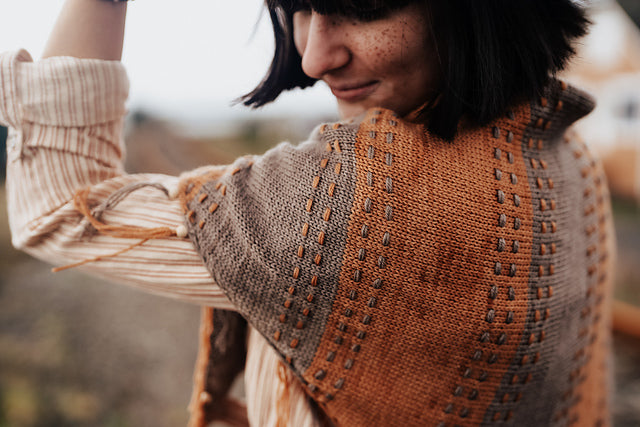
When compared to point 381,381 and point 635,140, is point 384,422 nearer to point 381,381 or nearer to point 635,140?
point 381,381

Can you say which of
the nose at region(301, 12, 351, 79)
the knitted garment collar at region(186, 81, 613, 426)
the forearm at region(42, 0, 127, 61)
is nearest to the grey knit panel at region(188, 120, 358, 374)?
the knitted garment collar at region(186, 81, 613, 426)

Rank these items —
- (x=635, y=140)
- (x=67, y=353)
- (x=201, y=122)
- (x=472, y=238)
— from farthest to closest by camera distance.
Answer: (x=635, y=140) → (x=201, y=122) → (x=67, y=353) → (x=472, y=238)

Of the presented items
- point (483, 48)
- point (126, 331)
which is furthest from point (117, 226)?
point (126, 331)

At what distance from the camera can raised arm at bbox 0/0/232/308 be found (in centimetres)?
57

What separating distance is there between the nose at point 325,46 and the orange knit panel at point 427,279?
0.12m

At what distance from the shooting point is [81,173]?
24.0 inches

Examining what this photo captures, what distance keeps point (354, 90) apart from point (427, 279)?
304mm

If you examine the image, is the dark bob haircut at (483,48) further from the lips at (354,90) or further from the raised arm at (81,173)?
the raised arm at (81,173)

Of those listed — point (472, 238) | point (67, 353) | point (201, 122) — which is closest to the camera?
point (472, 238)

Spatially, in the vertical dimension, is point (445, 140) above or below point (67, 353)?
above

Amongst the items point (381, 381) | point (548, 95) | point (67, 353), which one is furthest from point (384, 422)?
point (67, 353)

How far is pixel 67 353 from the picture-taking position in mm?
1910

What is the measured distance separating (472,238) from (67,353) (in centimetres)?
197

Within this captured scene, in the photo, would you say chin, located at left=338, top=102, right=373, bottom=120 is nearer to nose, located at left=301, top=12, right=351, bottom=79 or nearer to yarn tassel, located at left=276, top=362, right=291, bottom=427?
nose, located at left=301, top=12, right=351, bottom=79
